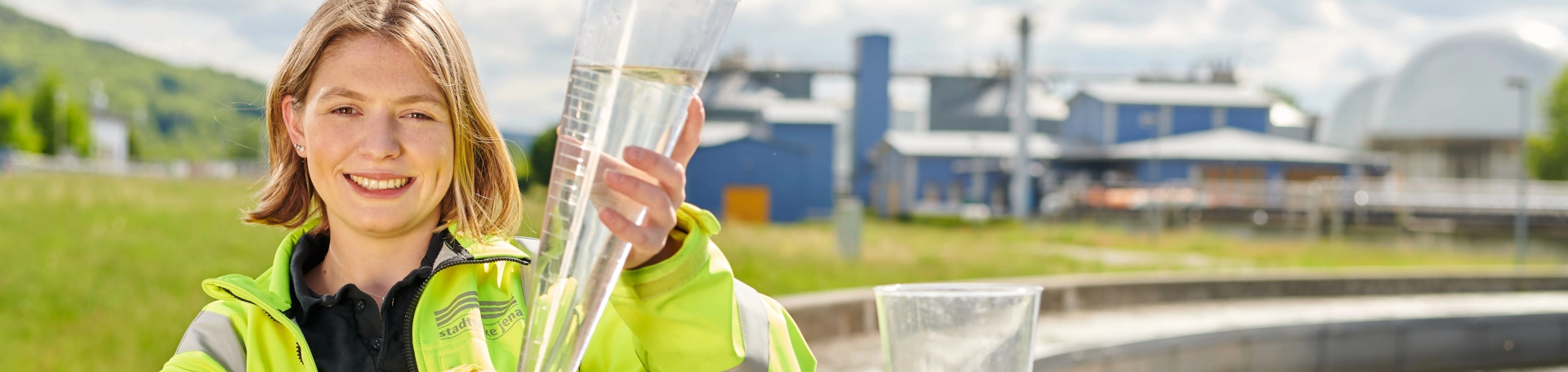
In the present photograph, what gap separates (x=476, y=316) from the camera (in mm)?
1381

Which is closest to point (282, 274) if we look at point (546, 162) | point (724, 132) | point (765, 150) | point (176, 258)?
point (546, 162)

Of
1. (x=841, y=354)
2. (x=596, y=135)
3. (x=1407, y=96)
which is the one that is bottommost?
(x=841, y=354)

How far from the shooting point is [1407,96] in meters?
45.5

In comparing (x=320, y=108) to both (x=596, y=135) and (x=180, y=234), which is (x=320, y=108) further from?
(x=180, y=234)

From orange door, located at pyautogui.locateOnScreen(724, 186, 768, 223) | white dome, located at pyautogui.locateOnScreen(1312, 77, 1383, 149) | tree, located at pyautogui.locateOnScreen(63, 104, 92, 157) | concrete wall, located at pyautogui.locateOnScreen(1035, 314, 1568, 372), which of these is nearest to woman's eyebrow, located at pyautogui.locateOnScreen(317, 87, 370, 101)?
concrete wall, located at pyautogui.locateOnScreen(1035, 314, 1568, 372)

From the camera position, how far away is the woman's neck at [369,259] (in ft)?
4.83

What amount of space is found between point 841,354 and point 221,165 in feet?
267

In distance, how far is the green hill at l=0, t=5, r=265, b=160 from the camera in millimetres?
125188

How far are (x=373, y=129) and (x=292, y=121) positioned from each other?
19 centimetres

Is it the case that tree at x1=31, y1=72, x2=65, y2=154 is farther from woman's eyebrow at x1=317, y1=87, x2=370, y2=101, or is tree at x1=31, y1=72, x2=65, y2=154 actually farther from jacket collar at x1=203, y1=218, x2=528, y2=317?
woman's eyebrow at x1=317, y1=87, x2=370, y2=101

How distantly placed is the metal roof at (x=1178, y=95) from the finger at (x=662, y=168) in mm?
39576

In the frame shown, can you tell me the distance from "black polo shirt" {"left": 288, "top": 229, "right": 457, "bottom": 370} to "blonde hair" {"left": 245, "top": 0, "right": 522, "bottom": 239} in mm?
113

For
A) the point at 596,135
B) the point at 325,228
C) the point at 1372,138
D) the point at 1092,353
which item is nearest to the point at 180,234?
the point at 1092,353

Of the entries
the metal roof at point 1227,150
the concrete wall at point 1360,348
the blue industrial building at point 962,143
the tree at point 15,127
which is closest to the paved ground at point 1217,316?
the concrete wall at point 1360,348
